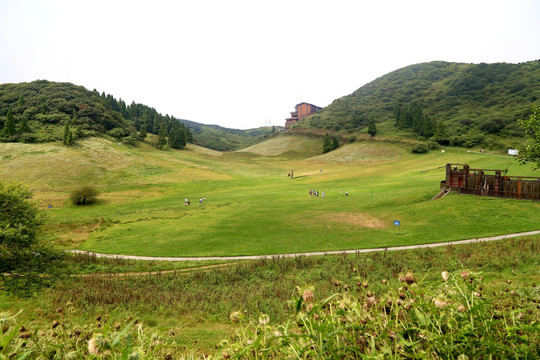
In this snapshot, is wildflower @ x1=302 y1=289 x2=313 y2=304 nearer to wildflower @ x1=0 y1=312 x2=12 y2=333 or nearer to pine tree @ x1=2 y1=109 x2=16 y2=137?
wildflower @ x1=0 y1=312 x2=12 y2=333

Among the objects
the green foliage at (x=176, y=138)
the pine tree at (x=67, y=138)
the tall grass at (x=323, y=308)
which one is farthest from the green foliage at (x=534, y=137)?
the green foliage at (x=176, y=138)

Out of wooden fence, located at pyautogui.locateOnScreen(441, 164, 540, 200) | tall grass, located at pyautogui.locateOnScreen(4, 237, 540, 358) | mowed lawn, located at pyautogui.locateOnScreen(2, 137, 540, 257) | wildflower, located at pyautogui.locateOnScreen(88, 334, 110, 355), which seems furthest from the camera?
wooden fence, located at pyautogui.locateOnScreen(441, 164, 540, 200)

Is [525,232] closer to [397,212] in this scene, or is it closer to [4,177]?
[397,212]

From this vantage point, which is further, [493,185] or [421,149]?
[421,149]

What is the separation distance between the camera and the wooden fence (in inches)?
1166

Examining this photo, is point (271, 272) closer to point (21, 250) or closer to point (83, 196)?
point (21, 250)

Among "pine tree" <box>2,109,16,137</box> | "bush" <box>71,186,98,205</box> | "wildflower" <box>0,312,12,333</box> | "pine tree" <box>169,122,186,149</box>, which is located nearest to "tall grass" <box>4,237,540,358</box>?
"wildflower" <box>0,312,12,333</box>

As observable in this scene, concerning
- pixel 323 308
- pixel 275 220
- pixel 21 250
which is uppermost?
pixel 323 308

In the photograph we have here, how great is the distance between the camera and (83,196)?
55.1 meters

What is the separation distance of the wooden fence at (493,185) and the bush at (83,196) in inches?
2464

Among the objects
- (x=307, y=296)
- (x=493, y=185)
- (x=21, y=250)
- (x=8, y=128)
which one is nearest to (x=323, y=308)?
(x=307, y=296)

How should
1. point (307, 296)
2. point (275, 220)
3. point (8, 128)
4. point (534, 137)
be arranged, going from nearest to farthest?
1. point (307, 296)
2. point (534, 137)
3. point (275, 220)
4. point (8, 128)

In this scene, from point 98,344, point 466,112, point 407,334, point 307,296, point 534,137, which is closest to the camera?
point 98,344

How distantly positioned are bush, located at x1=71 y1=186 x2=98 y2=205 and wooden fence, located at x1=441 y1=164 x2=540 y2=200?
62.6 metres
